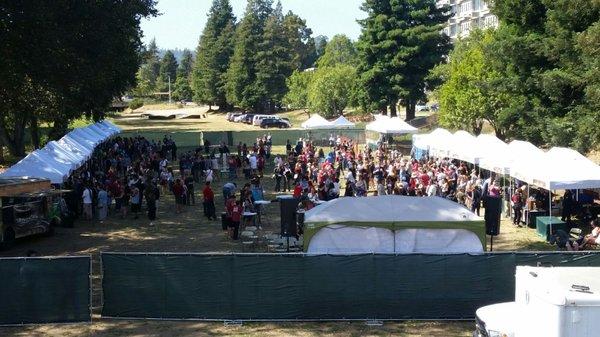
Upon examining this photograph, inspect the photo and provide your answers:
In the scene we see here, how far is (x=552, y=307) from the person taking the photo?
8.34 meters

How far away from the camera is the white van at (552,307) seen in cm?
822

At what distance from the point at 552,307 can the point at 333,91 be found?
6936cm

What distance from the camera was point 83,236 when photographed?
68.6 feet

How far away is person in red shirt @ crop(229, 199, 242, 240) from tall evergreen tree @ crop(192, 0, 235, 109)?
78225 millimetres

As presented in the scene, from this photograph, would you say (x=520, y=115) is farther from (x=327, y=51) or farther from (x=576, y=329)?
(x=327, y=51)

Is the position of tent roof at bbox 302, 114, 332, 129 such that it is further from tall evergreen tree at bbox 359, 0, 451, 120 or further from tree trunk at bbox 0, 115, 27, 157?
tree trunk at bbox 0, 115, 27, 157

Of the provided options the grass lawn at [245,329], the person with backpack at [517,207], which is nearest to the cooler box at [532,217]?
the person with backpack at [517,207]

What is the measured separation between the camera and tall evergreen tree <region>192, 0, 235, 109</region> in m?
99.4

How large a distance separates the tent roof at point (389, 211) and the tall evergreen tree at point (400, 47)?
43353 millimetres

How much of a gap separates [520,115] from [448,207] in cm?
1796

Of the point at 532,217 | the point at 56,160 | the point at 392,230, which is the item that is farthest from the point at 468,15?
the point at 392,230

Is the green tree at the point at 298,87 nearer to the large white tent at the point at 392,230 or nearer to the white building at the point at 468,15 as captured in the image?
the white building at the point at 468,15

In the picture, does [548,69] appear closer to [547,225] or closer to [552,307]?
[547,225]

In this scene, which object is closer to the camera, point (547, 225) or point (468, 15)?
point (547, 225)
